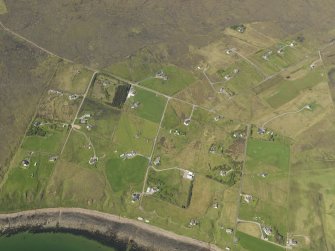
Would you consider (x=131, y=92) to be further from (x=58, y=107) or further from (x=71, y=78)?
(x=58, y=107)

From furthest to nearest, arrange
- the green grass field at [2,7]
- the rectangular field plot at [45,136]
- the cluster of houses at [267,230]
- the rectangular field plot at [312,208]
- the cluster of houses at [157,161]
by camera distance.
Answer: the green grass field at [2,7]
the rectangular field plot at [45,136]
the cluster of houses at [157,161]
the rectangular field plot at [312,208]
the cluster of houses at [267,230]

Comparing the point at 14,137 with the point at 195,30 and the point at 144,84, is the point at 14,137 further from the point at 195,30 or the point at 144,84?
the point at 195,30

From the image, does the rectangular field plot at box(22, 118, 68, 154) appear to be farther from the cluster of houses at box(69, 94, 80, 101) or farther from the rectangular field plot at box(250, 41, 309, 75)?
the rectangular field plot at box(250, 41, 309, 75)

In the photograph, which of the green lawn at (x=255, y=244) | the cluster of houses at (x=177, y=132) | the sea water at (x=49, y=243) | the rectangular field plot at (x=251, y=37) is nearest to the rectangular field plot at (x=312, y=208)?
the green lawn at (x=255, y=244)

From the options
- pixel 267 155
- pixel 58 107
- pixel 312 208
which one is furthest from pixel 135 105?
pixel 312 208

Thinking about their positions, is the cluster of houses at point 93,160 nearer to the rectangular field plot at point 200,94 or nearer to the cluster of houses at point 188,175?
the cluster of houses at point 188,175

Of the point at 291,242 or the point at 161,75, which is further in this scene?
the point at 161,75
